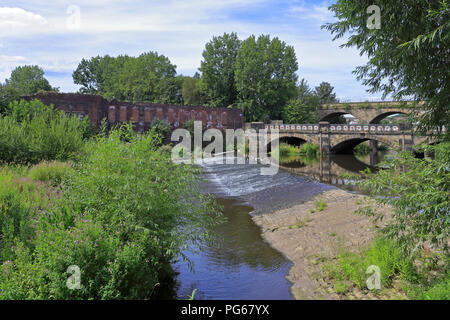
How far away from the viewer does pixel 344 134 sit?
41188mm

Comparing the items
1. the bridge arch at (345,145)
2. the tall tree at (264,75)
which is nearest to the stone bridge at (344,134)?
the bridge arch at (345,145)

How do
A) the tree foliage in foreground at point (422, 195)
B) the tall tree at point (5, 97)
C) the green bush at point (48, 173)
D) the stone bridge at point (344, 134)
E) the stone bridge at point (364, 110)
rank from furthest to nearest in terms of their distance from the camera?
the stone bridge at point (364, 110), the stone bridge at point (344, 134), the tall tree at point (5, 97), the green bush at point (48, 173), the tree foliage in foreground at point (422, 195)

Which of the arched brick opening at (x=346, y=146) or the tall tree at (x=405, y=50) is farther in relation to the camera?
the arched brick opening at (x=346, y=146)

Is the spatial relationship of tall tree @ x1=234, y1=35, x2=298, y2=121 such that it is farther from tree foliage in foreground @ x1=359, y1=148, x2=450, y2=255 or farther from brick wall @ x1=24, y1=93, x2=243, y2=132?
tree foliage in foreground @ x1=359, y1=148, x2=450, y2=255

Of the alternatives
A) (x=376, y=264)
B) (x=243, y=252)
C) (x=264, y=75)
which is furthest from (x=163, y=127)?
(x=376, y=264)

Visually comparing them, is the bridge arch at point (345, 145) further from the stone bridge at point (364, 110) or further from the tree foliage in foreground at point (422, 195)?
the tree foliage in foreground at point (422, 195)

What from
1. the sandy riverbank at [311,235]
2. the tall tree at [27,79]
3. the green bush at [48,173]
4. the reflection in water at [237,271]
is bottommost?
the reflection in water at [237,271]

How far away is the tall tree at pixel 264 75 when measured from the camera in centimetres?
5312

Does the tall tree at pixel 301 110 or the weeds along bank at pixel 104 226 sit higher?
the tall tree at pixel 301 110

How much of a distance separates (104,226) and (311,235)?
23.1ft

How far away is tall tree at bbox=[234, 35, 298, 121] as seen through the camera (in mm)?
53125

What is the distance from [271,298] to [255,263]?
2.15 m

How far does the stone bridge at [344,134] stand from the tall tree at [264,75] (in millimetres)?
8577
